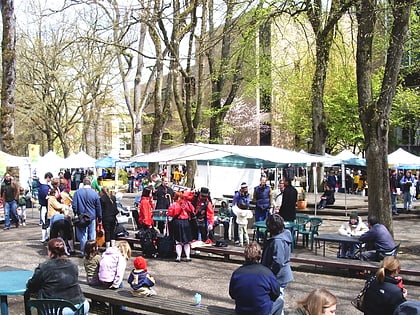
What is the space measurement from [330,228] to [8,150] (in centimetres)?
1178

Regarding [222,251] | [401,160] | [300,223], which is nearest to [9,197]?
[222,251]

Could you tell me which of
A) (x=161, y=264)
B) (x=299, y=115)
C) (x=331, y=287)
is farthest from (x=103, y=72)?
(x=331, y=287)

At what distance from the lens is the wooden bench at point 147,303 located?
599 cm

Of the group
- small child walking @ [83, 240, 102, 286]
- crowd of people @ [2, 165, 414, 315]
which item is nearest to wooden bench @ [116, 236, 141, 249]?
crowd of people @ [2, 165, 414, 315]

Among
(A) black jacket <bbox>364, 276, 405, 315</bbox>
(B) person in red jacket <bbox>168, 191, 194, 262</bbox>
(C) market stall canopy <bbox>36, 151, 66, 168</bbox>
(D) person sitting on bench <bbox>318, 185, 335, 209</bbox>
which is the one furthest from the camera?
(C) market stall canopy <bbox>36, 151, 66, 168</bbox>

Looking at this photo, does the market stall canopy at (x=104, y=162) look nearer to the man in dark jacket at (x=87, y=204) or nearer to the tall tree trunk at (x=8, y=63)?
the tall tree trunk at (x=8, y=63)

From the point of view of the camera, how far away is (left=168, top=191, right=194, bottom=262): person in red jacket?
34.6 feet

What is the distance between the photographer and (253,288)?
16.8 ft

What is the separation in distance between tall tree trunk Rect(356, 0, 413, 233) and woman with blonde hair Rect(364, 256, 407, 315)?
22.3 ft

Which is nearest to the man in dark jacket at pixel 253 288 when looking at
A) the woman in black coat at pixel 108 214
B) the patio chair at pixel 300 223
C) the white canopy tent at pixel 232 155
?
the woman in black coat at pixel 108 214

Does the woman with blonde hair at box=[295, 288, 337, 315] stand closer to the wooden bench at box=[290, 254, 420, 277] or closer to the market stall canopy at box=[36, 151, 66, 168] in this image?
the wooden bench at box=[290, 254, 420, 277]

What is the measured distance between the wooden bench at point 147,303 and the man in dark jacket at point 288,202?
5853mm

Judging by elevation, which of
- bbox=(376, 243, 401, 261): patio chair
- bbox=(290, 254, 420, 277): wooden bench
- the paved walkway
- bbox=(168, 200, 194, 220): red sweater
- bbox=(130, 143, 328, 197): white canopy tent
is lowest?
the paved walkway

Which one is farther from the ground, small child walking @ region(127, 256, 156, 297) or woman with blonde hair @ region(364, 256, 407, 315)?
woman with blonde hair @ region(364, 256, 407, 315)
